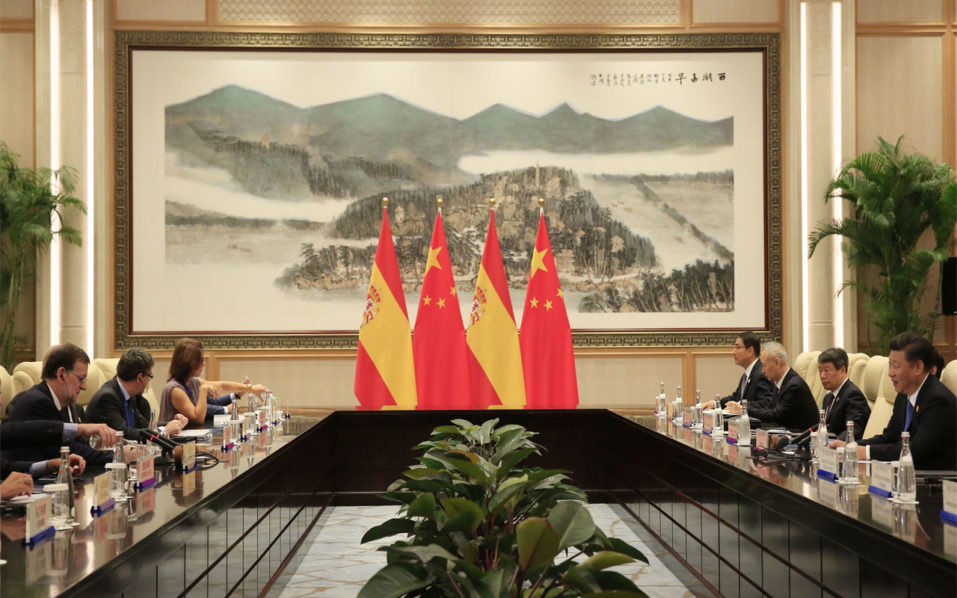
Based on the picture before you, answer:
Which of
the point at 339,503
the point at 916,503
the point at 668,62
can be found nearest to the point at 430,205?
the point at 668,62

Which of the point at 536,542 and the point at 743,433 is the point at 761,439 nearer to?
the point at 743,433

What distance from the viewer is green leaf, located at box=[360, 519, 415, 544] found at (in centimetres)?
229

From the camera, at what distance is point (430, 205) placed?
8578 millimetres

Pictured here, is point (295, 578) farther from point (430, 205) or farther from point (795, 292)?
point (795, 292)

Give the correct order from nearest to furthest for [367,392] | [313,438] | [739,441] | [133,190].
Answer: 1. [739,441]
2. [313,438]
3. [367,392]
4. [133,190]

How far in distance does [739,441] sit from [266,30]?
6.33m

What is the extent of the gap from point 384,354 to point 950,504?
4925 mm

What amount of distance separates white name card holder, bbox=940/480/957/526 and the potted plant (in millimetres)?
7153

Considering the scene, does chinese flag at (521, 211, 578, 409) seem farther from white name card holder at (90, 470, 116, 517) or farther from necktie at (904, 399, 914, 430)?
white name card holder at (90, 470, 116, 517)

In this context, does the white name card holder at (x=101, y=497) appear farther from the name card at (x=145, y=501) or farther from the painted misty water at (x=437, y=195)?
the painted misty water at (x=437, y=195)

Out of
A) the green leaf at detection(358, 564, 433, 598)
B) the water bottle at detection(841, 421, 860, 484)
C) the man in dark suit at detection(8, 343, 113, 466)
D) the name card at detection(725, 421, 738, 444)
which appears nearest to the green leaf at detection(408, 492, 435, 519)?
the green leaf at detection(358, 564, 433, 598)

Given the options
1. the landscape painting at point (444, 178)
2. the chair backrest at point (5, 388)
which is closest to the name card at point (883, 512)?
the chair backrest at point (5, 388)

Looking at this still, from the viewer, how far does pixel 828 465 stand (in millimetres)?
3074

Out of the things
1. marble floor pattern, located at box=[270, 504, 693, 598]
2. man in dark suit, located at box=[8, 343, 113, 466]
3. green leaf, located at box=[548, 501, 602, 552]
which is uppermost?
man in dark suit, located at box=[8, 343, 113, 466]
